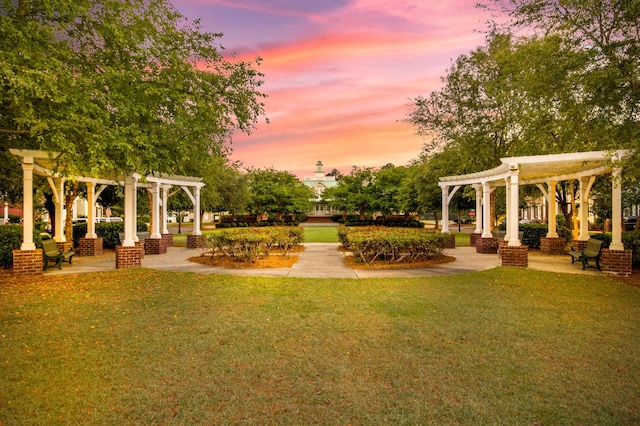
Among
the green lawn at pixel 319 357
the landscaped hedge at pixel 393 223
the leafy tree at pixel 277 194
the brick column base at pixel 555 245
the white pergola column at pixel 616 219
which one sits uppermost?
the leafy tree at pixel 277 194

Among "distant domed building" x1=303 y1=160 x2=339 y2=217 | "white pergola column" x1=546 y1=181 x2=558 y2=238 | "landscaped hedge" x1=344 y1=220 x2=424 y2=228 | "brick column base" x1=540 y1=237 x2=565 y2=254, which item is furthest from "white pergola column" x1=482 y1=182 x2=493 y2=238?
"distant domed building" x1=303 y1=160 x2=339 y2=217

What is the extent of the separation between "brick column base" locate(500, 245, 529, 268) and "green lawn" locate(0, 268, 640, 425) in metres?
3.83

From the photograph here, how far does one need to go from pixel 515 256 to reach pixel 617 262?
102 inches

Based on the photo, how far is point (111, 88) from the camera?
31.1 ft

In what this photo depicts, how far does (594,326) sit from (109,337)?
284 inches

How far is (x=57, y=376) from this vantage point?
412cm

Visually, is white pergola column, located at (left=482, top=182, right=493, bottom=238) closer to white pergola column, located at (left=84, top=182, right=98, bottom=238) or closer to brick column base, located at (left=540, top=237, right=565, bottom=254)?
brick column base, located at (left=540, top=237, right=565, bottom=254)

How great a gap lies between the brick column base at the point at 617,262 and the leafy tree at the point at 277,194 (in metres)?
33.7

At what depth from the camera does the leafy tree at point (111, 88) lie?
782cm

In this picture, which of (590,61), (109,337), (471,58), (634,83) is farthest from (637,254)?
(109,337)

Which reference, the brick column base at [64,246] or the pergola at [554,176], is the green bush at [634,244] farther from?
the brick column base at [64,246]

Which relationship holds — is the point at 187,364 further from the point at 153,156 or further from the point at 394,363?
the point at 153,156

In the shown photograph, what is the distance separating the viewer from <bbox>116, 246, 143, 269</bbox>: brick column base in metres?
12.2

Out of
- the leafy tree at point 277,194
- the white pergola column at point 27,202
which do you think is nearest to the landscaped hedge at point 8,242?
the white pergola column at point 27,202
